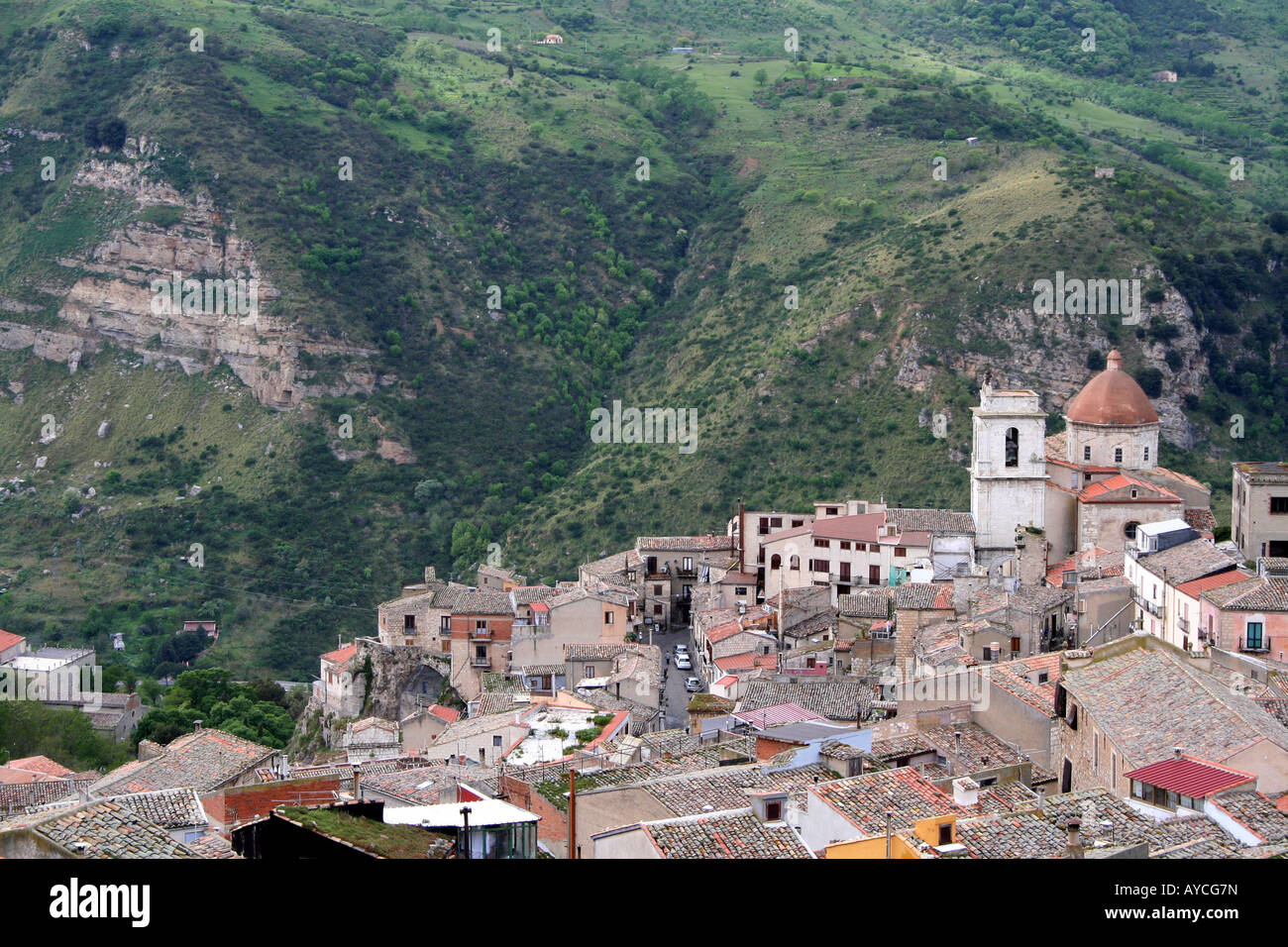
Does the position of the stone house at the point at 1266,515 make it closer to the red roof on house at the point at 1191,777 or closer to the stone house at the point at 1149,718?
the stone house at the point at 1149,718

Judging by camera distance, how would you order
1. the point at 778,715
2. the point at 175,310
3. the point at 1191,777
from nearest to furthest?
the point at 1191,777, the point at 778,715, the point at 175,310

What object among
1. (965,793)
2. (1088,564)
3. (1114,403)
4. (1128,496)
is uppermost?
(1114,403)

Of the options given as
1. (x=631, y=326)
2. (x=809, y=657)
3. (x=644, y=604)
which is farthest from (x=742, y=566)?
(x=631, y=326)

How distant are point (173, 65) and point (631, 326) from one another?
1193 inches

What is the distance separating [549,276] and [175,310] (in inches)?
826

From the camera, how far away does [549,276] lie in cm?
9625

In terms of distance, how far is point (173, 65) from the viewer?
96.3 m

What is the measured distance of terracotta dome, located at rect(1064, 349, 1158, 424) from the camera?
44.7 meters

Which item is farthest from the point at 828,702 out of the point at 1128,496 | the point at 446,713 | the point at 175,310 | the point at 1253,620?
the point at 175,310

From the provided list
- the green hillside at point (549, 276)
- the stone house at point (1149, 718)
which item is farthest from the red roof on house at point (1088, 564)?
the green hillside at point (549, 276)

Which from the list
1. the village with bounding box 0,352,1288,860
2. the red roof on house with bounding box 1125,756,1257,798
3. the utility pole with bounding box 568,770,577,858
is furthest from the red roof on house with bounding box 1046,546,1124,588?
the utility pole with bounding box 568,770,577,858

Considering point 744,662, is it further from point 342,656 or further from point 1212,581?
point 342,656

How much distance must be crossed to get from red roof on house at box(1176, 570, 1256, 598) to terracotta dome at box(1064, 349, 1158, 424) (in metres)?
13.5

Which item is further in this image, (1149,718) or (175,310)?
(175,310)
